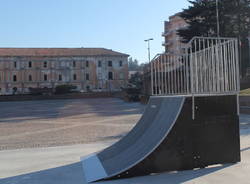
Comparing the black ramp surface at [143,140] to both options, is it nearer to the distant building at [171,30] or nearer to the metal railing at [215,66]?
the metal railing at [215,66]

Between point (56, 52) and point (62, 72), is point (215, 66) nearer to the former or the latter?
point (62, 72)

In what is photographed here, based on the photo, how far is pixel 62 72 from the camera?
283 ft

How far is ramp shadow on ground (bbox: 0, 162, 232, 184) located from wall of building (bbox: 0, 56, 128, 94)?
79.8 m

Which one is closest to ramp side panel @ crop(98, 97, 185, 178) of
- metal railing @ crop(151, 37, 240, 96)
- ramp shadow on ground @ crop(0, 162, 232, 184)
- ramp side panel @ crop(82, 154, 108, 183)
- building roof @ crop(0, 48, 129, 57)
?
ramp side panel @ crop(82, 154, 108, 183)

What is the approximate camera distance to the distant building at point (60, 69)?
8369cm

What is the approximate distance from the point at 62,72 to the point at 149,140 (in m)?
81.7

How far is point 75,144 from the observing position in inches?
389

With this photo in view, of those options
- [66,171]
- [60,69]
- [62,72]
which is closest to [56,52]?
[60,69]

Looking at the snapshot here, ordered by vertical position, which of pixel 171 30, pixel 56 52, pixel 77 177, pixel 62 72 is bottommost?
pixel 77 177

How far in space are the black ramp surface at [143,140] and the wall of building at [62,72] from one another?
79.0 metres

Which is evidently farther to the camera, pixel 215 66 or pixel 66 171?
pixel 215 66

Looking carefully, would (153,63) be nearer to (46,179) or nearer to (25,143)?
(46,179)

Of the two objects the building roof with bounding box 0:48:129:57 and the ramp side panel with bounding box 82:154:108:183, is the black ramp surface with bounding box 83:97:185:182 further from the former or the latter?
the building roof with bounding box 0:48:129:57

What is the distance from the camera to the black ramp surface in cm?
609
